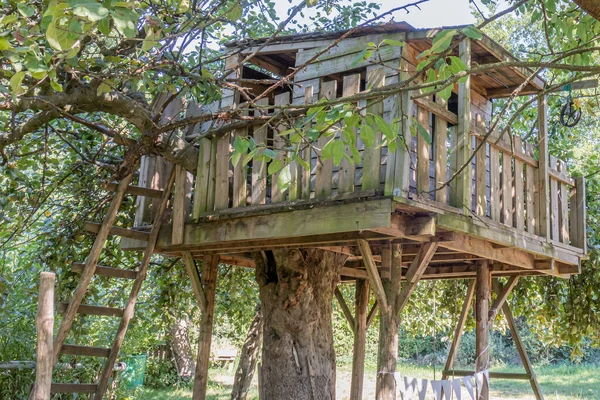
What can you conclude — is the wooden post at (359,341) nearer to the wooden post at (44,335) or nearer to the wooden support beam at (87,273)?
the wooden support beam at (87,273)

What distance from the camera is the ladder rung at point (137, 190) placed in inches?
243

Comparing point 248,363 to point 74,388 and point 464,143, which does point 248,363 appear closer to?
point 74,388

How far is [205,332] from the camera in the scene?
21.7 ft

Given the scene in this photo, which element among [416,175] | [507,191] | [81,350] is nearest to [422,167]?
[416,175]

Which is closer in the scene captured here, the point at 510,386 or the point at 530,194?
the point at 530,194

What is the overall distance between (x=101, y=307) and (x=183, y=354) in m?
11.6

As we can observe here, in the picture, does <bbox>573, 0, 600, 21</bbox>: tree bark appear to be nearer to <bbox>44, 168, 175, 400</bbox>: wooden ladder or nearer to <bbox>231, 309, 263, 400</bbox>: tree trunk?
<bbox>44, 168, 175, 400</bbox>: wooden ladder

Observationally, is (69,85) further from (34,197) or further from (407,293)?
(407,293)

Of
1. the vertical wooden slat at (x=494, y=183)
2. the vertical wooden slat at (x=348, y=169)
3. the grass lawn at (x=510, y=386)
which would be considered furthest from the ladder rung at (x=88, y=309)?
the grass lawn at (x=510, y=386)

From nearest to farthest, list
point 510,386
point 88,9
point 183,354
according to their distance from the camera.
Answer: point 88,9, point 510,386, point 183,354

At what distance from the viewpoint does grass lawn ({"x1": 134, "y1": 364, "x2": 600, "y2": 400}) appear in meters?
14.3

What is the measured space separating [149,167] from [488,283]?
3932 mm

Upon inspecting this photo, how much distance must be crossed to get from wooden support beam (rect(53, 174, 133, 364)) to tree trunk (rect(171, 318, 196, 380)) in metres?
11.0

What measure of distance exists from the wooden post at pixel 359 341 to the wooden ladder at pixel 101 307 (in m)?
3.36
